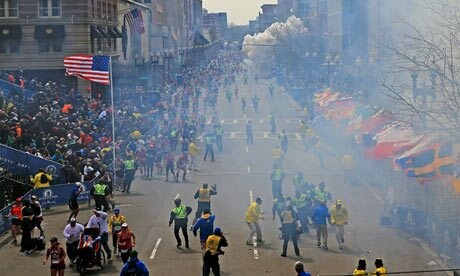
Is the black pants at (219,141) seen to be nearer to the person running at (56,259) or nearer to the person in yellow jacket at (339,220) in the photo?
the person in yellow jacket at (339,220)

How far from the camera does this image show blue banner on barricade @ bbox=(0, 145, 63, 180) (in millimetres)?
19828

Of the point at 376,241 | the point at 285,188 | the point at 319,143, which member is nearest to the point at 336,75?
the point at 319,143

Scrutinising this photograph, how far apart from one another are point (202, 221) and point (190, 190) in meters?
7.71

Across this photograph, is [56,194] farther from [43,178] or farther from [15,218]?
[15,218]

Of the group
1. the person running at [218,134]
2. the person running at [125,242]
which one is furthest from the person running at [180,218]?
the person running at [218,134]

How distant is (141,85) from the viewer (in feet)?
144

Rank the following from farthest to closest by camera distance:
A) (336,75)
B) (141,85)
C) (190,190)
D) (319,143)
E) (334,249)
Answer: (141,85) → (336,75) → (319,143) → (190,190) → (334,249)

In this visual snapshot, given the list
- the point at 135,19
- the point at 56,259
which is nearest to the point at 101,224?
the point at 56,259

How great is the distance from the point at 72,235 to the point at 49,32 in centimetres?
2542

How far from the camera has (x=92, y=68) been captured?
22.8m

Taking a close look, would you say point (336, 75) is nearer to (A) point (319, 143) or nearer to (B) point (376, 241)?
(A) point (319, 143)

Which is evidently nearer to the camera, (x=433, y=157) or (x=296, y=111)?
(x=433, y=157)

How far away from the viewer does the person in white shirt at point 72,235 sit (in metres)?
13.5

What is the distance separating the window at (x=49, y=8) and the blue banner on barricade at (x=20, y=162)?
742 inches
